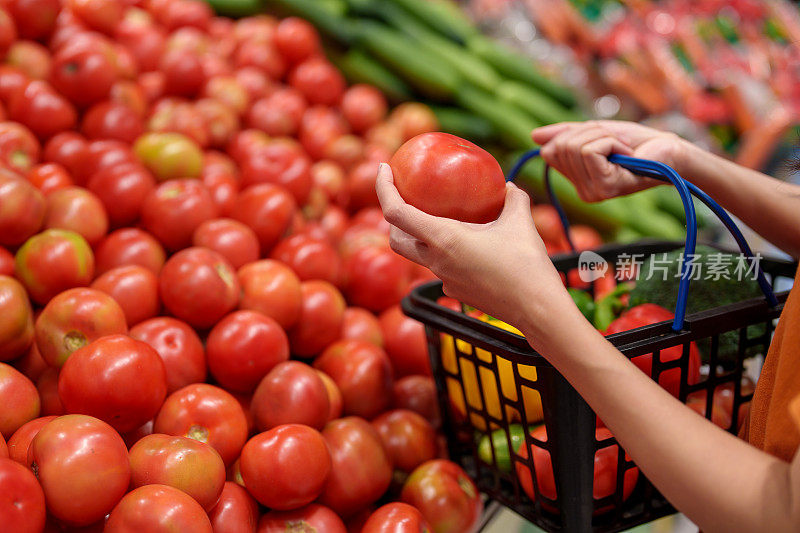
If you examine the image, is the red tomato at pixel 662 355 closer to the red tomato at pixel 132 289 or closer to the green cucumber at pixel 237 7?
the red tomato at pixel 132 289

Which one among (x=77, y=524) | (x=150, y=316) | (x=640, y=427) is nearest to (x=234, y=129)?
(x=150, y=316)

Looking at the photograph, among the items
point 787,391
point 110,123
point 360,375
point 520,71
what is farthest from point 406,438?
point 520,71

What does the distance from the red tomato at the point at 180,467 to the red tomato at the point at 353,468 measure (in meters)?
0.22

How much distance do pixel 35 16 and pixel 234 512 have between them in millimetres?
1455

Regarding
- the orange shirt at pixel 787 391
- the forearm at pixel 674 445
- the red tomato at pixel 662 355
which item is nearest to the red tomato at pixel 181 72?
the red tomato at pixel 662 355

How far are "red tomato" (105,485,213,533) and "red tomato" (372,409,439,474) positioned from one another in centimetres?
46

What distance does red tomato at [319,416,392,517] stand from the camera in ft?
3.63

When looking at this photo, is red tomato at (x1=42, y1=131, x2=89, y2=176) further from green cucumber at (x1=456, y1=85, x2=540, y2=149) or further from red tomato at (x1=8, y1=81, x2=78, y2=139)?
green cucumber at (x1=456, y1=85, x2=540, y2=149)

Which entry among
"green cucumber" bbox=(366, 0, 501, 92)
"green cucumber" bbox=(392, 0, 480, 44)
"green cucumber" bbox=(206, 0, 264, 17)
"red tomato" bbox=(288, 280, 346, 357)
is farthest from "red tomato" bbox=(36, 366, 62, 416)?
"green cucumber" bbox=(392, 0, 480, 44)

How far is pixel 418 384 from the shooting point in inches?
56.7

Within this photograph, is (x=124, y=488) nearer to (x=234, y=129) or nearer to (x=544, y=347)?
(x=544, y=347)

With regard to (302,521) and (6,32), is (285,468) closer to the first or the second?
(302,521)

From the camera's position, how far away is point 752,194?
1.18 metres

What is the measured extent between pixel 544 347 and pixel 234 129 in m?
1.50
